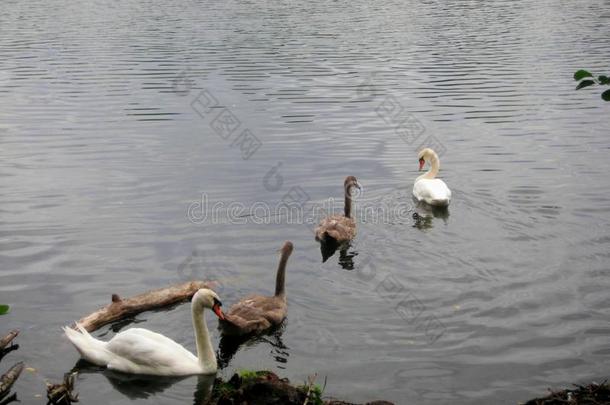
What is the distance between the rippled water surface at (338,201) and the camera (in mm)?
10297

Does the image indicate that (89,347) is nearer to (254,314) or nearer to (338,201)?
(254,314)

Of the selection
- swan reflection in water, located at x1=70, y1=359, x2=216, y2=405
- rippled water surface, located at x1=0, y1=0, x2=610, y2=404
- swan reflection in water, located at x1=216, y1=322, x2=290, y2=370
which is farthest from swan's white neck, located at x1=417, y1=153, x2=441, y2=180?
swan reflection in water, located at x1=70, y1=359, x2=216, y2=405

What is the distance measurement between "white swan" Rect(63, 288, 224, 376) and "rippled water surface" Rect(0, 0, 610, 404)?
0.18m

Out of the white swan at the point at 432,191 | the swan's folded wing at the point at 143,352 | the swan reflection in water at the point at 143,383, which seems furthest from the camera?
the white swan at the point at 432,191

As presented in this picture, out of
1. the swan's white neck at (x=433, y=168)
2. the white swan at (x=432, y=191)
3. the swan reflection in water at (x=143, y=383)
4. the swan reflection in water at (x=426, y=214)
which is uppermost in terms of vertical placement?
the swan's white neck at (x=433, y=168)

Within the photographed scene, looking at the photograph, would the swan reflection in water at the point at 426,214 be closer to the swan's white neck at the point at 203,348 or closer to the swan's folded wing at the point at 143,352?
the swan's white neck at the point at 203,348

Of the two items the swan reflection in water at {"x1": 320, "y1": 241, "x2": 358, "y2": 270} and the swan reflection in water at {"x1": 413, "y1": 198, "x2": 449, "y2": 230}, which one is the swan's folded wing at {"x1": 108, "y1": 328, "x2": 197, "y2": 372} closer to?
the swan reflection in water at {"x1": 320, "y1": 241, "x2": 358, "y2": 270}

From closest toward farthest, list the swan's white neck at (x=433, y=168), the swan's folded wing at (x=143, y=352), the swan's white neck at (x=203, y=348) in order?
the swan's folded wing at (x=143, y=352), the swan's white neck at (x=203, y=348), the swan's white neck at (x=433, y=168)

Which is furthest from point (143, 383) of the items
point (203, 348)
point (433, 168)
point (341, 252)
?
point (433, 168)

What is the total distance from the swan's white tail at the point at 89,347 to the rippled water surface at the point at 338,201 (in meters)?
0.19

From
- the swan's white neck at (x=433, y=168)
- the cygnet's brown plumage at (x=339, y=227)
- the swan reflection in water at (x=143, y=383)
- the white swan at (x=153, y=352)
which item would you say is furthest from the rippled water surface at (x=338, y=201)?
the swan's white neck at (x=433, y=168)

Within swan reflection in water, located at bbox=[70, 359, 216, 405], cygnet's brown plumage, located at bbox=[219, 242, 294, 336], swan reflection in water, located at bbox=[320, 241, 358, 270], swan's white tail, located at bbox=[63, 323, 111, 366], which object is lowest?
swan reflection in water, located at bbox=[70, 359, 216, 405]

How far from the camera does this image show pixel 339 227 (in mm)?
14453

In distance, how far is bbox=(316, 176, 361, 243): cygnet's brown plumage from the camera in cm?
1425
